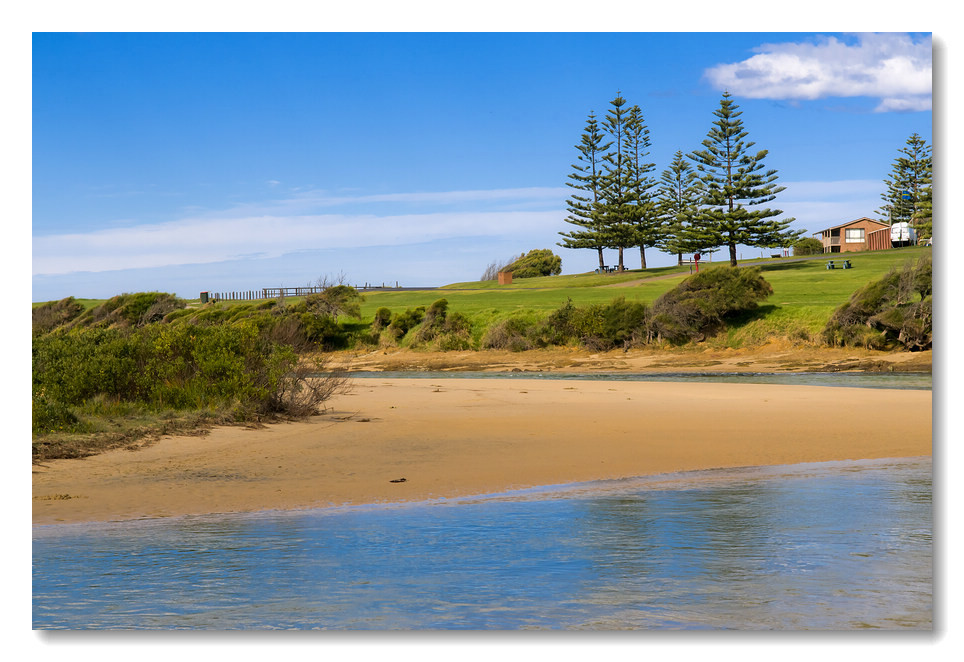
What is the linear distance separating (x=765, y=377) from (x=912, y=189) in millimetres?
17721

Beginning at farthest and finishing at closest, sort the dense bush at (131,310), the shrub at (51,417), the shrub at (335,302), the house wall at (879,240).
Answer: the house wall at (879,240)
the shrub at (335,302)
the dense bush at (131,310)
the shrub at (51,417)

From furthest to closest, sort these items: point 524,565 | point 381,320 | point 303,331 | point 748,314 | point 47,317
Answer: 1. point 381,320
2. point 748,314
3. point 303,331
4. point 47,317
5. point 524,565

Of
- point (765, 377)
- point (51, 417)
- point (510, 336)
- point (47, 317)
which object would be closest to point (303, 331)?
point (47, 317)

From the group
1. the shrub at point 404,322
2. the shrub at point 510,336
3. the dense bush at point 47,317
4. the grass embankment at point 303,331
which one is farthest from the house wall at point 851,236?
the dense bush at point 47,317

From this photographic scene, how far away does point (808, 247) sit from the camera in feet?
300

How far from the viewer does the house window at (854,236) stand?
90375 millimetres

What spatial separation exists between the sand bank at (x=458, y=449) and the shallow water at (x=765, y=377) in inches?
200

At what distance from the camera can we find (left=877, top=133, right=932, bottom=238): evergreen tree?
886 inches

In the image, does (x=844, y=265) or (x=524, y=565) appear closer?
(x=524, y=565)

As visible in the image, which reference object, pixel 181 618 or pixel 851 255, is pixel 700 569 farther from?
pixel 851 255

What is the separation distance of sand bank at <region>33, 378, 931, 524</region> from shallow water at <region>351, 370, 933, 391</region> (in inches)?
200

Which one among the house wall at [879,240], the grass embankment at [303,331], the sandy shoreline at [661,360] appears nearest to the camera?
the grass embankment at [303,331]

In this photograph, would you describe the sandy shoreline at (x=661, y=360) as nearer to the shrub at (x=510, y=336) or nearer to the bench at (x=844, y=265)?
the shrub at (x=510, y=336)

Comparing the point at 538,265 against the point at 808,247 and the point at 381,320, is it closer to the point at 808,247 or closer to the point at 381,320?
the point at 808,247
